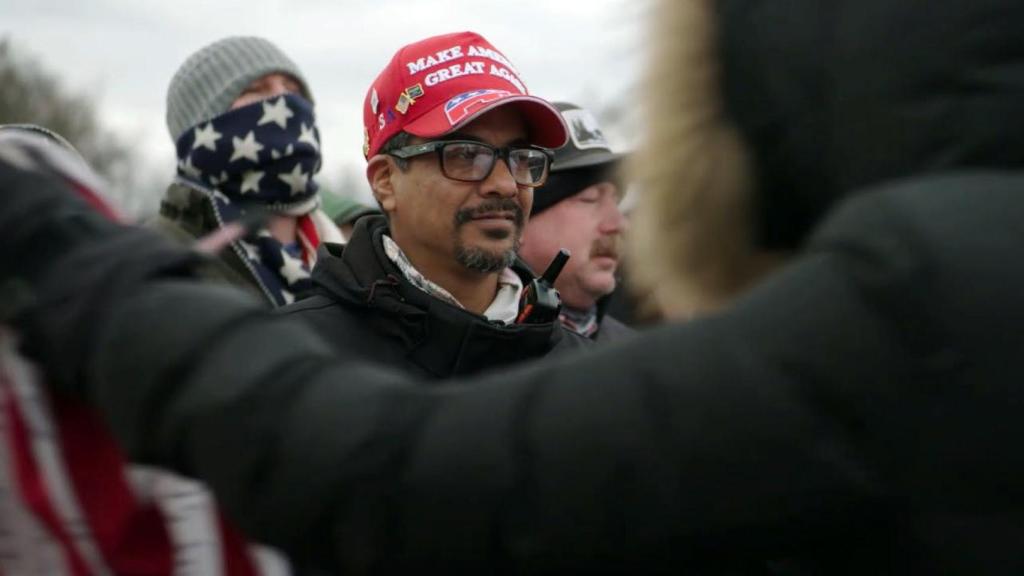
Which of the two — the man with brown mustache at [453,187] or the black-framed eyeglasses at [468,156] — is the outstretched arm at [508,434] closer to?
the man with brown mustache at [453,187]

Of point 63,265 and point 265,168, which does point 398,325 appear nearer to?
point 265,168

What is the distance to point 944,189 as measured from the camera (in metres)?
1.21

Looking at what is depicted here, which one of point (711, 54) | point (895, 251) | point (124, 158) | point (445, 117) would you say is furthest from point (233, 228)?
point (124, 158)

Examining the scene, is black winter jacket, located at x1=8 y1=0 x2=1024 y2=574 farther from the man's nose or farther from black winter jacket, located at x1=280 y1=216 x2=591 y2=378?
the man's nose

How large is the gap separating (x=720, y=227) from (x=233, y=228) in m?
0.54

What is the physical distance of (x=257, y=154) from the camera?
4.54 meters

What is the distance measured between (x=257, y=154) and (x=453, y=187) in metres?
1.04

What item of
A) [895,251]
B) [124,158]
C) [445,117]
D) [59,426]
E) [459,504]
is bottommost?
[124,158]

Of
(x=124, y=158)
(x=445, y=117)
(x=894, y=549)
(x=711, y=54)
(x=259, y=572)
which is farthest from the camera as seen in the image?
(x=124, y=158)

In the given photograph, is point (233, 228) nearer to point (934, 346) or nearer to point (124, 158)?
point (934, 346)

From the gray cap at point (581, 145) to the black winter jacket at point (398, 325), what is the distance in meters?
1.46

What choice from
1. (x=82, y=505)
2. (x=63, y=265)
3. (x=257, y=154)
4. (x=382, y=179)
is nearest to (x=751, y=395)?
(x=63, y=265)

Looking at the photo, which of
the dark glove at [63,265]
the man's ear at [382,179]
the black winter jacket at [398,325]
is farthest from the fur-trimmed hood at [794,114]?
the man's ear at [382,179]

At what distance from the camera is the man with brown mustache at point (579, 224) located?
4891 millimetres
